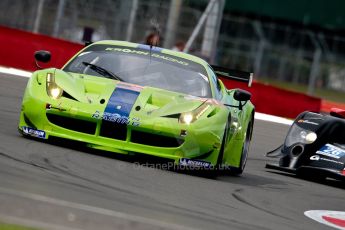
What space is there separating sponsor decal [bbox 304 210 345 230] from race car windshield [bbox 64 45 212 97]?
1.99 metres

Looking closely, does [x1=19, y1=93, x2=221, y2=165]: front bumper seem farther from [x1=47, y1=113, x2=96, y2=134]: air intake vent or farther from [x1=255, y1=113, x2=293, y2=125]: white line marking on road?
[x1=255, y1=113, x2=293, y2=125]: white line marking on road

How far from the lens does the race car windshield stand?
1089 cm

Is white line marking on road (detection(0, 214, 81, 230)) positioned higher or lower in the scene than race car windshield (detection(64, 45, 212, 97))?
lower

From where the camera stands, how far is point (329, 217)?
9.20 m

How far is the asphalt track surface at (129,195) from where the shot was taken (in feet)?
21.4

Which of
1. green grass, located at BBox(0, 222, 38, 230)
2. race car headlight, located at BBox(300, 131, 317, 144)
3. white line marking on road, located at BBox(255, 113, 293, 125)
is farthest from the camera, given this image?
white line marking on road, located at BBox(255, 113, 293, 125)

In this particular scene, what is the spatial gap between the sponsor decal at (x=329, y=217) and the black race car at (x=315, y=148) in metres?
2.11

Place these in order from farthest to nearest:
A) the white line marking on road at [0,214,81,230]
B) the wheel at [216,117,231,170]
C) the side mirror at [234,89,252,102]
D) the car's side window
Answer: the car's side window → the side mirror at [234,89,252,102] → the wheel at [216,117,231,170] → the white line marking on road at [0,214,81,230]

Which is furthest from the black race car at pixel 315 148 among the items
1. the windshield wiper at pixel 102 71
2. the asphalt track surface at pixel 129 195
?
the windshield wiper at pixel 102 71

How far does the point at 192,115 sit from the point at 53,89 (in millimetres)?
1317

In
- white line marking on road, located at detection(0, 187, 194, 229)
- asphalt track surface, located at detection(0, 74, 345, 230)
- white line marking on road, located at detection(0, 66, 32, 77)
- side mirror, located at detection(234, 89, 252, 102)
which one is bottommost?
white line marking on road, located at detection(0, 66, 32, 77)

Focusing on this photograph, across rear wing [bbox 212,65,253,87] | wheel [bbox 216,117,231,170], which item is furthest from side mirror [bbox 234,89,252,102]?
rear wing [bbox 212,65,253,87]

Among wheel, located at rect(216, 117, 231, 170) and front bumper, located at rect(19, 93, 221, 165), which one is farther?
wheel, located at rect(216, 117, 231, 170)

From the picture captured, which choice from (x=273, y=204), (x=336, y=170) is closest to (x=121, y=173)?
(x=273, y=204)
